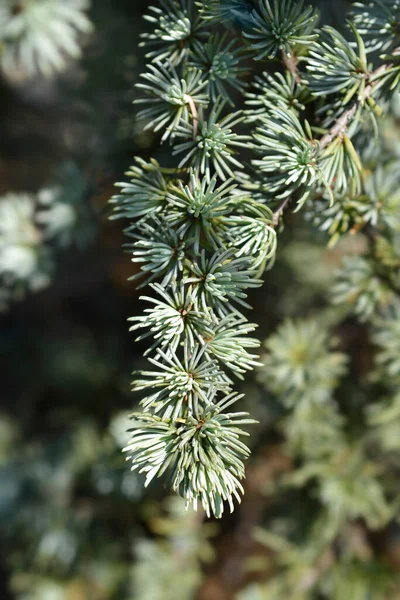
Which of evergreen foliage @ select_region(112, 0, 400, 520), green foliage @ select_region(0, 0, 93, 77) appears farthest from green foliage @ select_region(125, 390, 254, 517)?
green foliage @ select_region(0, 0, 93, 77)

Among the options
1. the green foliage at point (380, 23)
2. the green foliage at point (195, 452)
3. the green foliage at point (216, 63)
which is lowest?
the green foliage at point (195, 452)

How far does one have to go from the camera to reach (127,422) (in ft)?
1.97

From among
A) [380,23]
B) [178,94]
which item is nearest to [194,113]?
[178,94]

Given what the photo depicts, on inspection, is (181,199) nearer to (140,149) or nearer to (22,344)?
(140,149)

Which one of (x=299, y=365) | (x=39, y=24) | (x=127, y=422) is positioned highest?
(x=39, y=24)

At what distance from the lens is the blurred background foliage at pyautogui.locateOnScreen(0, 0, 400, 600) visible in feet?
2.05

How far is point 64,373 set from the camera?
2.88ft

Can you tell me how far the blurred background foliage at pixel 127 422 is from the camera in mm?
625

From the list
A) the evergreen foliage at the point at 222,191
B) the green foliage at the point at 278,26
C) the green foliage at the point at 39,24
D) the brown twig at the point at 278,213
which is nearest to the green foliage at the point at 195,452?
the evergreen foliage at the point at 222,191

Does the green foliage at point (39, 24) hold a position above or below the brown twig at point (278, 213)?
below

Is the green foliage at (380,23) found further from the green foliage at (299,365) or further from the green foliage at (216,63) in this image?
the green foliage at (299,365)

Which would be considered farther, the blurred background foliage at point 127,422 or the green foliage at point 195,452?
the blurred background foliage at point 127,422

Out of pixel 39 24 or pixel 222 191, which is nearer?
pixel 222 191

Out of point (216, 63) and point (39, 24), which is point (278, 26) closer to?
point (216, 63)
